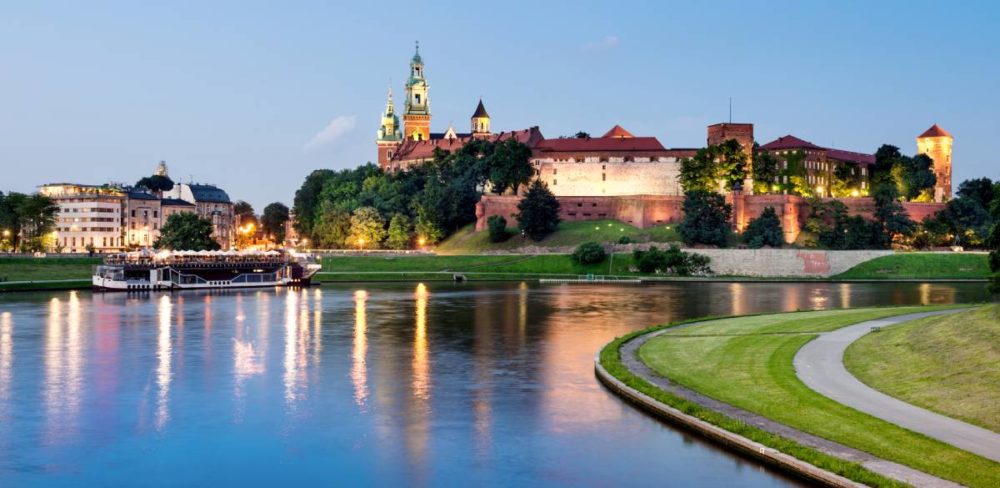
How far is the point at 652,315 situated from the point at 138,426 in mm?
36524

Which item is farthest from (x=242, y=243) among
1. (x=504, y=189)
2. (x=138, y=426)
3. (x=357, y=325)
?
(x=138, y=426)

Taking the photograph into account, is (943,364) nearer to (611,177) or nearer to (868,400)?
(868,400)

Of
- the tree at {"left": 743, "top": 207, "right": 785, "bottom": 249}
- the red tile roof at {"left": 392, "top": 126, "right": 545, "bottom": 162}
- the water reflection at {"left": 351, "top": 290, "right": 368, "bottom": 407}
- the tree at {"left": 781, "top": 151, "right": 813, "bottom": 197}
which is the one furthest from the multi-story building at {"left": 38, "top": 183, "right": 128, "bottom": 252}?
the tree at {"left": 781, "top": 151, "right": 813, "bottom": 197}

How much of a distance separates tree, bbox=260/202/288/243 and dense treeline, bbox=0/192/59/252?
241 ft

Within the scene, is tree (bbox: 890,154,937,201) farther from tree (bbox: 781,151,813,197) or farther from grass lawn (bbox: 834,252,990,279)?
grass lawn (bbox: 834,252,990,279)

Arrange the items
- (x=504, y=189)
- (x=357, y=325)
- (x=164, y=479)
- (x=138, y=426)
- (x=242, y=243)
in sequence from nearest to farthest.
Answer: (x=164, y=479) < (x=138, y=426) < (x=357, y=325) < (x=504, y=189) < (x=242, y=243)

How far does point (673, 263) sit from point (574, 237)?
17.3m

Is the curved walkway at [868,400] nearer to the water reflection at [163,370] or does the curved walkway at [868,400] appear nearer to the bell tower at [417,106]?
the water reflection at [163,370]

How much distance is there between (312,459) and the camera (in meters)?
23.0

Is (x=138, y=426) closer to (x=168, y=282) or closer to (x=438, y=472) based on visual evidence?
(x=438, y=472)

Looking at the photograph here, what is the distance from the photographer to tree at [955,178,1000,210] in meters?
132

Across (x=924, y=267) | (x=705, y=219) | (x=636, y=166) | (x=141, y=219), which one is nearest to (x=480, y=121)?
→ (x=636, y=166)

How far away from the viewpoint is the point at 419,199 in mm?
132250

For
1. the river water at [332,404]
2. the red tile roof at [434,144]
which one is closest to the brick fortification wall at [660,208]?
the red tile roof at [434,144]
